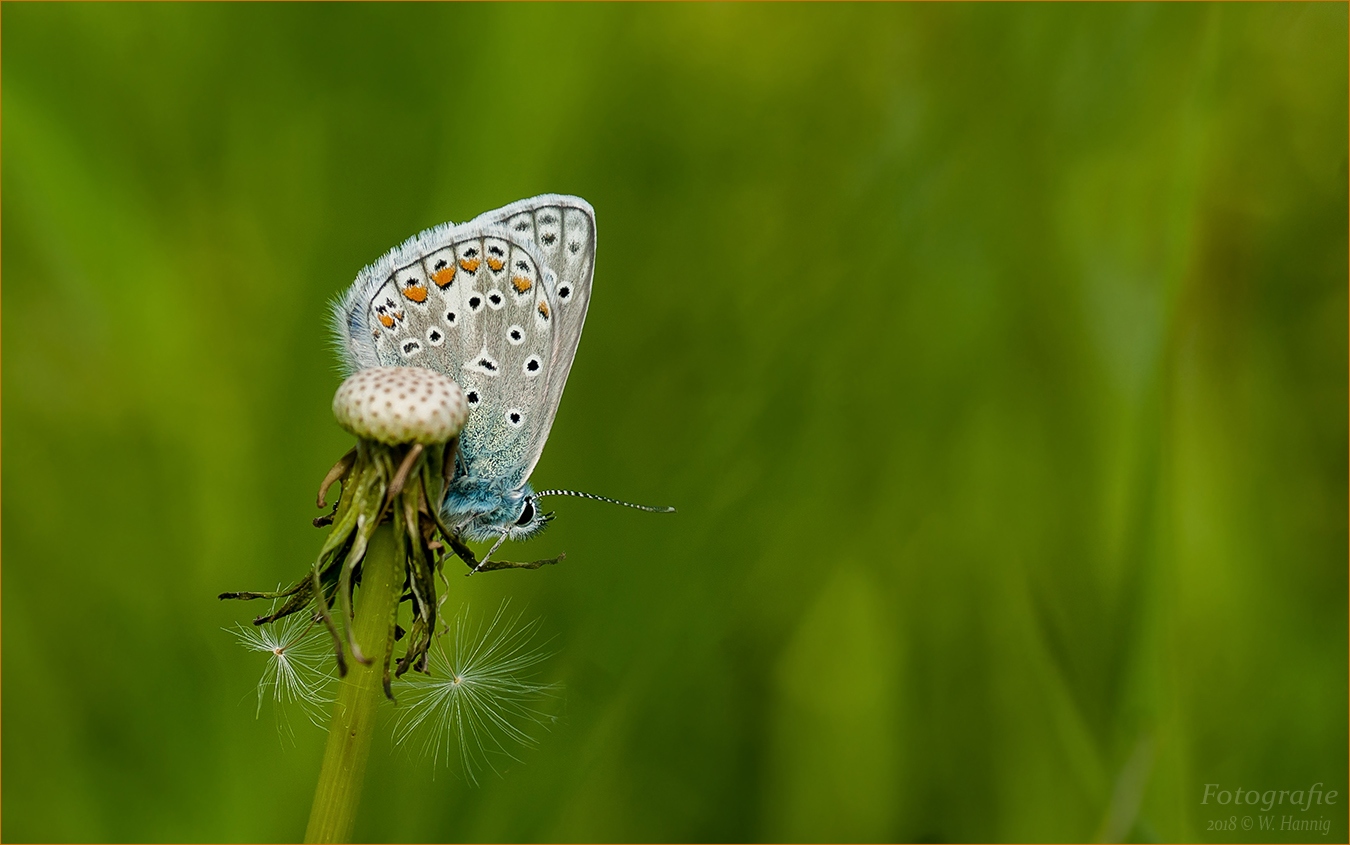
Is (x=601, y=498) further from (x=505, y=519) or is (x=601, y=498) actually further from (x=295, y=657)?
(x=295, y=657)

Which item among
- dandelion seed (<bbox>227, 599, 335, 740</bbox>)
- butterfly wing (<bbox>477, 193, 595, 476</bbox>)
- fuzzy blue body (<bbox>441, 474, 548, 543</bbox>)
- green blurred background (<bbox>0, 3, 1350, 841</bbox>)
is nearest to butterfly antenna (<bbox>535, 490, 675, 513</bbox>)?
green blurred background (<bbox>0, 3, 1350, 841</bbox>)

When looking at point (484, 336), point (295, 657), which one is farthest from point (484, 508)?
point (295, 657)

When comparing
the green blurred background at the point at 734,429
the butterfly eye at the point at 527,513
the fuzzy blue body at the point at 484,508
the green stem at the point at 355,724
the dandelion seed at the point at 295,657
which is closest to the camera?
the green stem at the point at 355,724

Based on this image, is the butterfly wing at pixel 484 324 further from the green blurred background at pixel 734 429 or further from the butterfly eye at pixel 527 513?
the green blurred background at pixel 734 429

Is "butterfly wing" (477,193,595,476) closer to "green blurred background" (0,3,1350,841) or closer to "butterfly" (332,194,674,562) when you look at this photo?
"butterfly" (332,194,674,562)

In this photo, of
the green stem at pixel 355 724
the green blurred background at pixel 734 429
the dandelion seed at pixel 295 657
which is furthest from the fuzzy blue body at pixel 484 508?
the green stem at pixel 355 724
